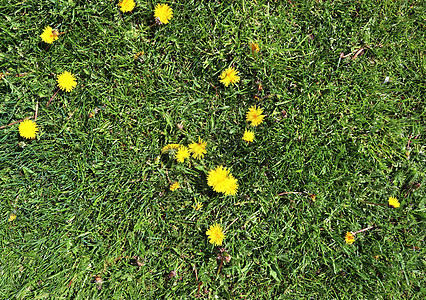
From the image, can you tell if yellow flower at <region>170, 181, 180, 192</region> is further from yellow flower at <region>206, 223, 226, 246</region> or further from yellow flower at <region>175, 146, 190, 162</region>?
yellow flower at <region>206, 223, 226, 246</region>

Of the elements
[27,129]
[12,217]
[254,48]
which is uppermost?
[254,48]

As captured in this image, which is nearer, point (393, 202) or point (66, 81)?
point (66, 81)

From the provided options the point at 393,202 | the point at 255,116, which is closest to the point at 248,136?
the point at 255,116

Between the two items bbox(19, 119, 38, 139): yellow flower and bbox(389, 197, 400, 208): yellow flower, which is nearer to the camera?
bbox(19, 119, 38, 139): yellow flower

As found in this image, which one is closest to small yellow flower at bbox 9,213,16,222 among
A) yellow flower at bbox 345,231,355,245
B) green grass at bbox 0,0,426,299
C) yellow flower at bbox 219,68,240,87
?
green grass at bbox 0,0,426,299

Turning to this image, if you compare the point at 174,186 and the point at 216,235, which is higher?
the point at 174,186

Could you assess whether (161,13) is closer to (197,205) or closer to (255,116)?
(255,116)

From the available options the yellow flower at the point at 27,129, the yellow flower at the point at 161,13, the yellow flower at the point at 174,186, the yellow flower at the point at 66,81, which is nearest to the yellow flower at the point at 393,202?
the yellow flower at the point at 174,186
